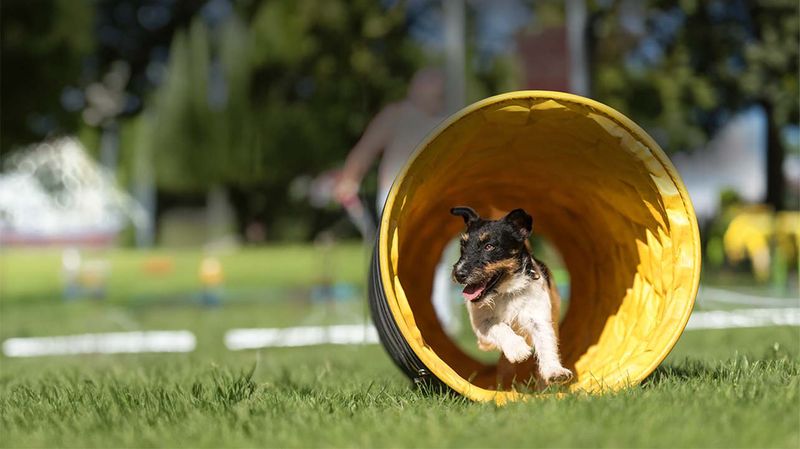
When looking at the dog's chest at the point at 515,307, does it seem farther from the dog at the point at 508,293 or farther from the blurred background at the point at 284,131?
the blurred background at the point at 284,131

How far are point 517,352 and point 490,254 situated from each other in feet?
1.84

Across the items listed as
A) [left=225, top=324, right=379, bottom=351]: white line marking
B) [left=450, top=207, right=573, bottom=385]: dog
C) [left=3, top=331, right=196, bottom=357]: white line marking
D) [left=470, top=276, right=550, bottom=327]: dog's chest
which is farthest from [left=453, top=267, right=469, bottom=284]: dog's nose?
[left=3, top=331, right=196, bottom=357]: white line marking

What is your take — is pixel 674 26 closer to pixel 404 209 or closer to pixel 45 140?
pixel 45 140

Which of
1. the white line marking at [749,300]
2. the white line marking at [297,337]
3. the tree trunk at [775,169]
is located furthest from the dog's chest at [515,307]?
the tree trunk at [775,169]

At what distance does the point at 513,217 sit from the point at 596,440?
2.15m

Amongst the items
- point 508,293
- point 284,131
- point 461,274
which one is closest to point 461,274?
point 461,274

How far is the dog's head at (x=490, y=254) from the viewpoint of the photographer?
5.31 m

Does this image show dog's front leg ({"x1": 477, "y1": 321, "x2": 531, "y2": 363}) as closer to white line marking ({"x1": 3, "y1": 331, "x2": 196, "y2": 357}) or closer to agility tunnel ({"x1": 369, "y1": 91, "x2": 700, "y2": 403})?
agility tunnel ({"x1": 369, "y1": 91, "x2": 700, "y2": 403})

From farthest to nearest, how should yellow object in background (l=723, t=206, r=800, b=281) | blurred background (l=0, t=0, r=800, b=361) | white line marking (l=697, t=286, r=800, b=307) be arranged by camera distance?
yellow object in background (l=723, t=206, r=800, b=281), blurred background (l=0, t=0, r=800, b=361), white line marking (l=697, t=286, r=800, b=307)

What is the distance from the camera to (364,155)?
8344 millimetres

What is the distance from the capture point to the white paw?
17.1ft

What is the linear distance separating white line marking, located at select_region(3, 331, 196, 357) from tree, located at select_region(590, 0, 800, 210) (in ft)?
47.0

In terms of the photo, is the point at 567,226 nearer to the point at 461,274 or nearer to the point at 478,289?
the point at 478,289

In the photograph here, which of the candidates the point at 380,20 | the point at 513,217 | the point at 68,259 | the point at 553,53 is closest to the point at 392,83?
the point at 380,20
